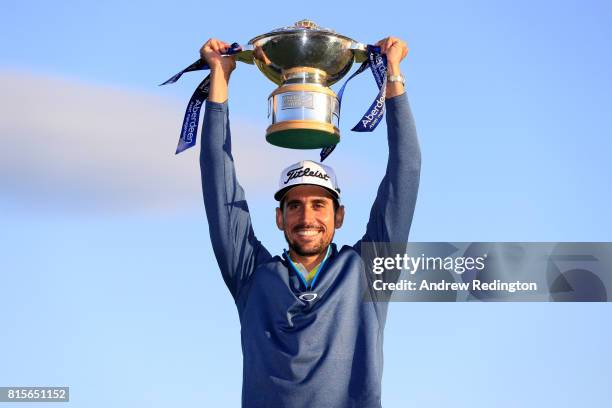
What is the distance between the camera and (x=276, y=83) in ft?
32.2

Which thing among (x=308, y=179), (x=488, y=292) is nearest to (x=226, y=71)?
(x=308, y=179)

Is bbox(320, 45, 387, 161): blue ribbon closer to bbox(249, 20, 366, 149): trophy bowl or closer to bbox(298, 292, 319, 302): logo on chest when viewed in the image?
bbox(249, 20, 366, 149): trophy bowl

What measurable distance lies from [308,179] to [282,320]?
1.25 meters

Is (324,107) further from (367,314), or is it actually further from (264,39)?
(367,314)

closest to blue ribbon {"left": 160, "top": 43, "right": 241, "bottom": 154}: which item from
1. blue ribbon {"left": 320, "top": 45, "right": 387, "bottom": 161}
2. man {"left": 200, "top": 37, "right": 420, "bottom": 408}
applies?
man {"left": 200, "top": 37, "right": 420, "bottom": 408}

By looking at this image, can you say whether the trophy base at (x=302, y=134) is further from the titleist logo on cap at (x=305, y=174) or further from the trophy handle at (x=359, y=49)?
the trophy handle at (x=359, y=49)

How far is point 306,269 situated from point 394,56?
6.43 feet

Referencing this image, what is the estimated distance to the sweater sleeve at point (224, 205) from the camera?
8.95 m

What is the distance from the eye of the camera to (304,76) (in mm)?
9391

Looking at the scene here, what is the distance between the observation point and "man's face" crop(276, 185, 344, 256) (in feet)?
29.0

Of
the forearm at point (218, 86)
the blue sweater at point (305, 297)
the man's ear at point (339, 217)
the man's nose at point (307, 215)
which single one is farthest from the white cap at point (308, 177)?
the forearm at point (218, 86)

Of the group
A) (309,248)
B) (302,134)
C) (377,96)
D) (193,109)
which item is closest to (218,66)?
(193,109)

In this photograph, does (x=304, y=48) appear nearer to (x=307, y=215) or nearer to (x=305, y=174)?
(x=305, y=174)

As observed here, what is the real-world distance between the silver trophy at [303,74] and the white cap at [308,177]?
0.27 meters
